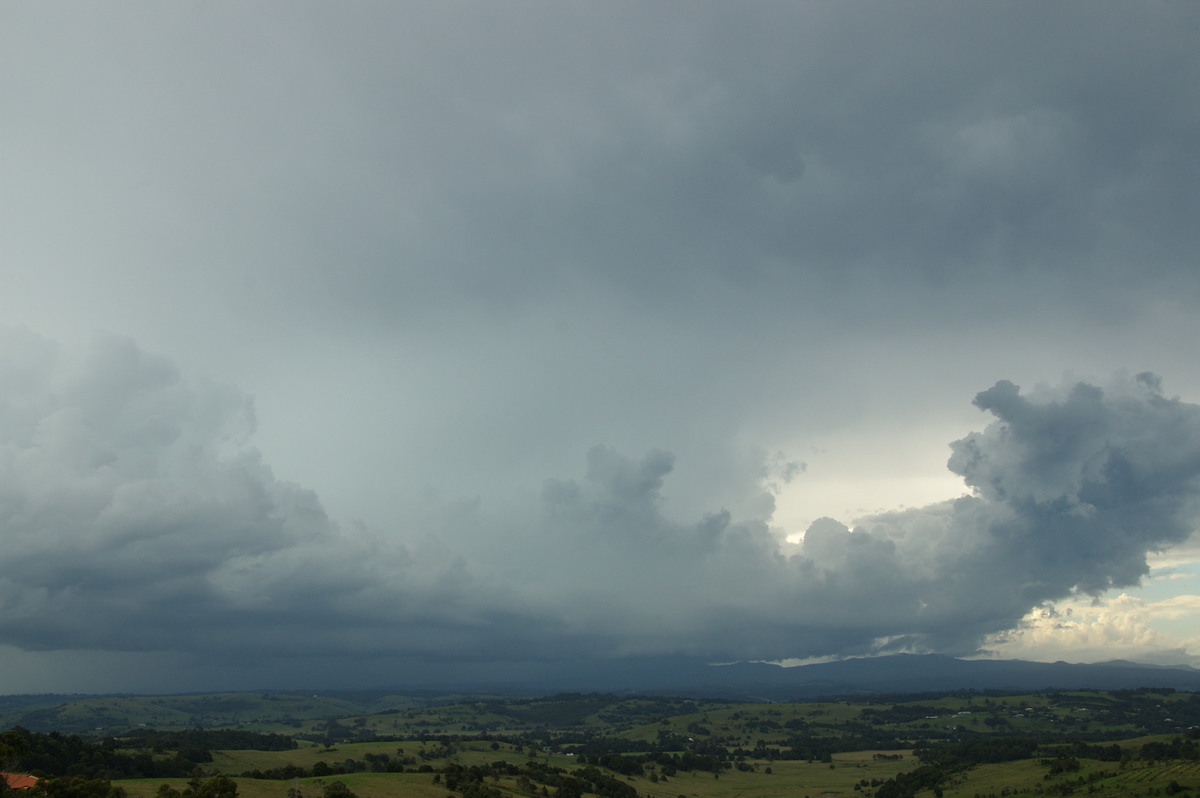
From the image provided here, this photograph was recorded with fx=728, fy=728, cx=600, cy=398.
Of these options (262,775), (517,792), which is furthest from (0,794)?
(517,792)

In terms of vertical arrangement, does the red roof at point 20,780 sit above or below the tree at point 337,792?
above

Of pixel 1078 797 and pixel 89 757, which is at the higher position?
pixel 89 757

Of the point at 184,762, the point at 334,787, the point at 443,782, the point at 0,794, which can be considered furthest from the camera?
the point at 184,762

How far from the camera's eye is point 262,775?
533 feet

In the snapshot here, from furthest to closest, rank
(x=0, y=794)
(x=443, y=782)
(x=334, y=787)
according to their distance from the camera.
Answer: (x=443, y=782) < (x=334, y=787) < (x=0, y=794)

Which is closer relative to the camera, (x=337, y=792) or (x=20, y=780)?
(x=20, y=780)

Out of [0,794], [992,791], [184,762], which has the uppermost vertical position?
[0,794]

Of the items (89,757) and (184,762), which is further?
(184,762)

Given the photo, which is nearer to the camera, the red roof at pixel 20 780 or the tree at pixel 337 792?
the red roof at pixel 20 780

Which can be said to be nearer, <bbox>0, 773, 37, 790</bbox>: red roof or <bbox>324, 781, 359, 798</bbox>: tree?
<bbox>0, 773, 37, 790</bbox>: red roof

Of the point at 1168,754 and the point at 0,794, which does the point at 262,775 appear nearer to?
the point at 0,794

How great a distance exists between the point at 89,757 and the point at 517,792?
95.0 meters

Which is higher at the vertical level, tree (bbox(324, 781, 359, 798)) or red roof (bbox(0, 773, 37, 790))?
red roof (bbox(0, 773, 37, 790))

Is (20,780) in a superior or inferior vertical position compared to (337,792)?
Result: superior
